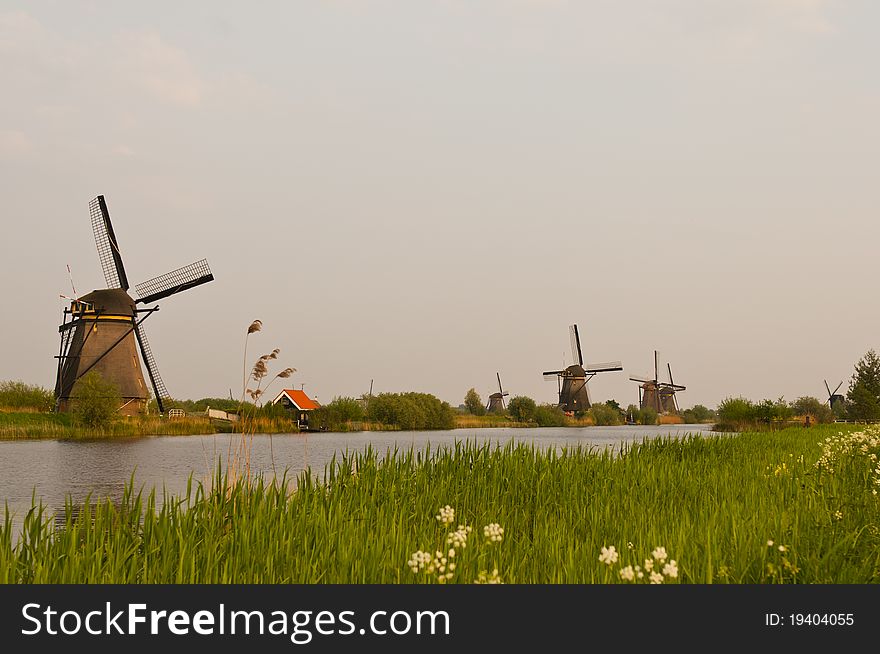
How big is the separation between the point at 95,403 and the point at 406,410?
28.7 metres

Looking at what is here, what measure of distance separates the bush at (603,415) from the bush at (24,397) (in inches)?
2380

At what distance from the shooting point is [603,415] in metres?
91.6

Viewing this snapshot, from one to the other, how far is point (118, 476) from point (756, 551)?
19957mm

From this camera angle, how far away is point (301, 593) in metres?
4.70

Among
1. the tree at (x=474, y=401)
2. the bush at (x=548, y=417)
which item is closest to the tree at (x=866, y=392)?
the bush at (x=548, y=417)

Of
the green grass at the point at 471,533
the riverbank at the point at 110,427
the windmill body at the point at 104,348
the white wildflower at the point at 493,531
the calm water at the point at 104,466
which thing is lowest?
Answer: the calm water at the point at 104,466

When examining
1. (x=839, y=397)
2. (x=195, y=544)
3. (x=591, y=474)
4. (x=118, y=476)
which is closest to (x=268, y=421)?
(x=118, y=476)

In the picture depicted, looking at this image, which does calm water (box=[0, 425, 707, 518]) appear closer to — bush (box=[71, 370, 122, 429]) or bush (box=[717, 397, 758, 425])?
bush (box=[71, 370, 122, 429])

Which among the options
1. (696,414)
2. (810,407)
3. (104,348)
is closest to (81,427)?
(104,348)

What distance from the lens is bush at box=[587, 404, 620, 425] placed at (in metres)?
90.5

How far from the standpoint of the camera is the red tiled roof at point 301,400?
62.6m

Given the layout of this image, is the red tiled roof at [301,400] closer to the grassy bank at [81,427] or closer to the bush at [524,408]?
the grassy bank at [81,427]

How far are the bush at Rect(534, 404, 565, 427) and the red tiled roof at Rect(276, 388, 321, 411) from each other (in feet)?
103

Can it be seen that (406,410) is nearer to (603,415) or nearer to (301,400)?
(301,400)
